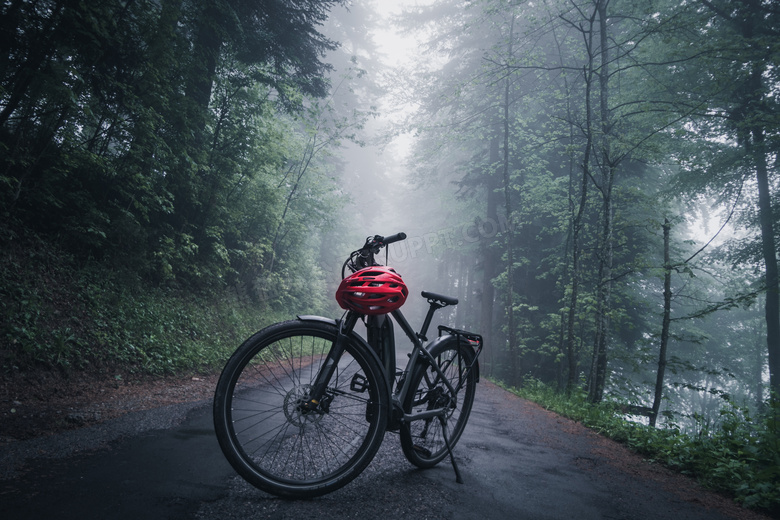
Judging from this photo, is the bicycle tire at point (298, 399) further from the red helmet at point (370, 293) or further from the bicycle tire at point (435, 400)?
the bicycle tire at point (435, 400)

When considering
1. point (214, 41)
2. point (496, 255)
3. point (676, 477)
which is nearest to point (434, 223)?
point (496, 255)

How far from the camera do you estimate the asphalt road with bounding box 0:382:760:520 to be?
1703mm

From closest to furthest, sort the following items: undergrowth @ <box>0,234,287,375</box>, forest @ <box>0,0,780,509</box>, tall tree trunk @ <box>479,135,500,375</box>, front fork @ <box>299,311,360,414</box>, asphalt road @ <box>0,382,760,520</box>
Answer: asphalt road @ <box>0,382,760,520</box> → front fork @ <box>299,311,360,414</box> → undergrowth @ <box>0,234,287,375</box> → forest @ <box>0,0,780,509</box> → tall tree trunk @ <box>479,135,500,375</box>

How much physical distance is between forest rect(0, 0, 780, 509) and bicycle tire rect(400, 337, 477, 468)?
2303 mm

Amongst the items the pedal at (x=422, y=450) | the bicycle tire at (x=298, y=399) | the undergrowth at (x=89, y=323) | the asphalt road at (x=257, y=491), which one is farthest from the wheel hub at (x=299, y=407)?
the undergrowth at (x=89, y=323)

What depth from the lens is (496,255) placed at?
16.9 meters

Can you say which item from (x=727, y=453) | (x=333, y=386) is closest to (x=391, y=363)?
(x=333, y=386)

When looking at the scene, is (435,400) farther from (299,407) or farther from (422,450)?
(299,407)

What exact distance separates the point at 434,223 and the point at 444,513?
96.8ft

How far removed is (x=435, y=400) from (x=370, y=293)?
4.16ft

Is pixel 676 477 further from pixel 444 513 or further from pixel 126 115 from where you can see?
pixel 126 115

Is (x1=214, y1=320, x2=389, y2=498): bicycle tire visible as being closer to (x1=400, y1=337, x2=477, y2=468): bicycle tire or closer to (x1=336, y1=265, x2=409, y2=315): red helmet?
(x1=336, y1=265, x2=409, y2=315): red helmet

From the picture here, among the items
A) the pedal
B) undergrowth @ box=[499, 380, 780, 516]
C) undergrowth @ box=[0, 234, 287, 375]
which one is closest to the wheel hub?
the pedal

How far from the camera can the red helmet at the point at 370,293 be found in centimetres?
217
